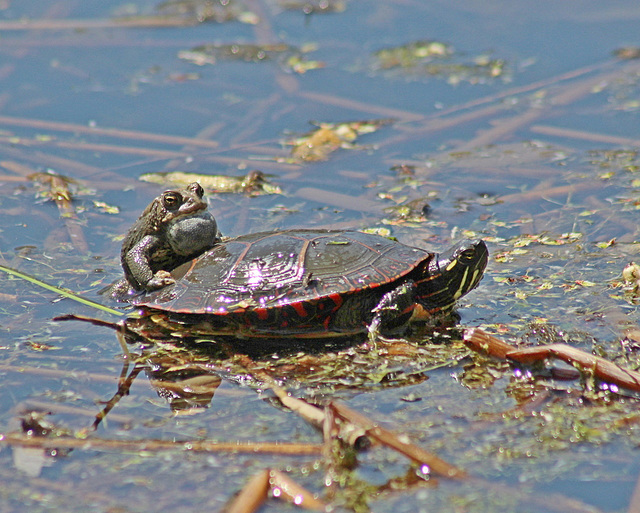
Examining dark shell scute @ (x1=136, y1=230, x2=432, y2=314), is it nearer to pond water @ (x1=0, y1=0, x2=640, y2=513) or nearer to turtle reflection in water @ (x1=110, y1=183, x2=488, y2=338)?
turtle reflection in water @ (x1=110, y1=183, x2=488, y2=338)

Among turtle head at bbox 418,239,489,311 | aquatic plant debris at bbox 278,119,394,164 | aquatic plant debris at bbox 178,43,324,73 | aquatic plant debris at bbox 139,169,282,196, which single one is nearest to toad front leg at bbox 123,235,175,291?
turtle head at bbox 418,239,489,311

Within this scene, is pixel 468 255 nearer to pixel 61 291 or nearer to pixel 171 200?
pixel 171 200

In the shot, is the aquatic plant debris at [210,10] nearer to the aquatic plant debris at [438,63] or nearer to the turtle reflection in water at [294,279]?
the aquatic plant debris at [438,63]

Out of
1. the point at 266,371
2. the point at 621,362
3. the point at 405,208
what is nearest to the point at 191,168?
the point at 405,208

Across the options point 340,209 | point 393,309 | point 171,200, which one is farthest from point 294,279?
point 340,209

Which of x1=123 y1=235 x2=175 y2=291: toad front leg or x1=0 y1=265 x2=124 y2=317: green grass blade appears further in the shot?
x1=0 y1=265 x2=124 y2=317: green grass blade

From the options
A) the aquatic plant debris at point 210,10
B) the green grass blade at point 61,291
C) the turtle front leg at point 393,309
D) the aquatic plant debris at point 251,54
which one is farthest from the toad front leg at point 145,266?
the aquatic plant debris at point 210,10

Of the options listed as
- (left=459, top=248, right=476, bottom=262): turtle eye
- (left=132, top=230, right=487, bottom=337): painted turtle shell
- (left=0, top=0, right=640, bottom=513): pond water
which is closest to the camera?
Answer: (left=0, top=0, right=640, bottom=513): pond water
